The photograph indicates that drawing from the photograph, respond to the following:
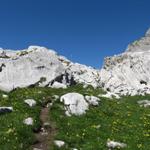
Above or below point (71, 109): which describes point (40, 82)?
above

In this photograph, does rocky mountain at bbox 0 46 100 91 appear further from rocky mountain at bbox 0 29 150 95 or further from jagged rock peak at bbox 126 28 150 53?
jagged rock peak at bbox 126 28 150 53

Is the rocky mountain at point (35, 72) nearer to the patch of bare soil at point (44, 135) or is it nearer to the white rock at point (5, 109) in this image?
the white rock at point (5, 109)

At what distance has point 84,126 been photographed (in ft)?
106

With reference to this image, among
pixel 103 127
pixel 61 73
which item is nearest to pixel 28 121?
pixel 103 127

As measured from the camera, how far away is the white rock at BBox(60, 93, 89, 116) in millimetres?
35938

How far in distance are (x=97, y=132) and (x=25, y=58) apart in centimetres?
2906

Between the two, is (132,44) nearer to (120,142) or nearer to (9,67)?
(9,67)

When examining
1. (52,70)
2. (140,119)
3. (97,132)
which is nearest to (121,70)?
(52,70)

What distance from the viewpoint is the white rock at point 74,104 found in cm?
3594

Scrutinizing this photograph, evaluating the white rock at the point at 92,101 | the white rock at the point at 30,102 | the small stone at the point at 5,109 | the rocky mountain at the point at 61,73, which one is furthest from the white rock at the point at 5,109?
the rocky mountain at the point at 61,73

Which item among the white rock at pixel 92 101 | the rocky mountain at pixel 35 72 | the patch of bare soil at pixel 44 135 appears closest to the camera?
the patch of bare soil at pixel 44 135

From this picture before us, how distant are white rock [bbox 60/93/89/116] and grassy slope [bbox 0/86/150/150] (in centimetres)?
58

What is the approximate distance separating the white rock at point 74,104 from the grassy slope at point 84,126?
0.58 metres

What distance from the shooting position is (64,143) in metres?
28.0
